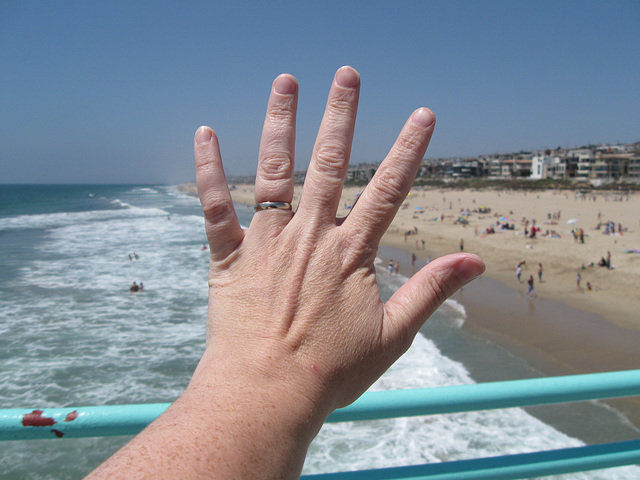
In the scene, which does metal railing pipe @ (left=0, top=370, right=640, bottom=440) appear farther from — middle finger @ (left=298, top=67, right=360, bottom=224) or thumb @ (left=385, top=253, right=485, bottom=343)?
middle finger @ (left=298, top=67, right=360, bottom=224)

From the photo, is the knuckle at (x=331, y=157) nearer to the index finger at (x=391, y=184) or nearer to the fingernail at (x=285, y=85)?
the index finger at (x=391, y=184)

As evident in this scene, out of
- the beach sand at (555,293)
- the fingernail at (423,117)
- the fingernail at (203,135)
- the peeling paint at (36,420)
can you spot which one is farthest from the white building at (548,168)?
the peeling paint at (36,420)

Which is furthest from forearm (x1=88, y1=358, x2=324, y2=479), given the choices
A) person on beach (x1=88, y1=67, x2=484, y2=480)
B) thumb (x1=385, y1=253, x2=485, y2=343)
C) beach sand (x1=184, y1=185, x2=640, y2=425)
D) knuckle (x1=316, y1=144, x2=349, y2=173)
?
beach sand (x1=184, y1=185, x2=640, y2=425)

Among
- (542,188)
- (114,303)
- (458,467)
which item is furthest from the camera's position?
(542,188)

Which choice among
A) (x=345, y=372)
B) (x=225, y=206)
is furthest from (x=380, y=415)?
(x=225, y=206)

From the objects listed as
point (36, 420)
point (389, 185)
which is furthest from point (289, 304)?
point (36, 420)

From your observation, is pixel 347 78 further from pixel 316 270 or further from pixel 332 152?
pixel 316 270

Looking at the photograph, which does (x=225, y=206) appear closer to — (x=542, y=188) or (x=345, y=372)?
(x=345, y=372)
